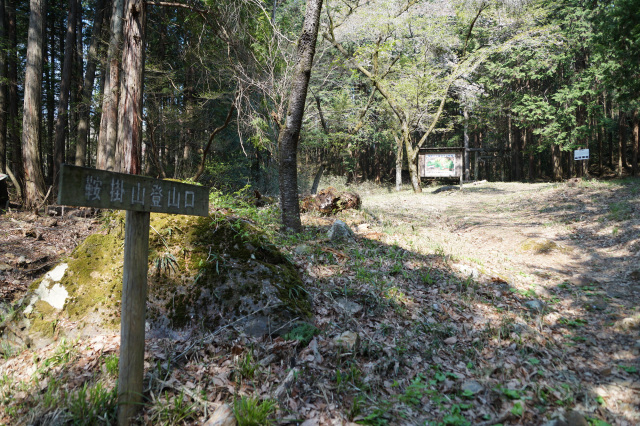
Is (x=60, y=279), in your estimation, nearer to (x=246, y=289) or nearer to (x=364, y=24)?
(x=246, y=289)

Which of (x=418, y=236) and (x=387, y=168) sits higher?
(x=387, y=168)

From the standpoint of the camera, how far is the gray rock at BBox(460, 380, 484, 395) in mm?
2830

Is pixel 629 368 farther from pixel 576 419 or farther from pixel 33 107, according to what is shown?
pixel 33 107

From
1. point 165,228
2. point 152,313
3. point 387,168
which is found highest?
point 387,168

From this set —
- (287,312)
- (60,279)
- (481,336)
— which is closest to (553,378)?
(481,336)

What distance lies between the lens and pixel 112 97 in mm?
8016

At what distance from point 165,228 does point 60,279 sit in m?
1.09

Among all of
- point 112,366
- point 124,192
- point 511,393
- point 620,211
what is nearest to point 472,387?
point 511,393

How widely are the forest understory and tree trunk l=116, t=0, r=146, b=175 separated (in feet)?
6.47

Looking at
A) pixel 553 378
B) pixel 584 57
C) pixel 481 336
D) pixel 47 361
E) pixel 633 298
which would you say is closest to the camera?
pixel 47 361

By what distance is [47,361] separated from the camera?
281cm

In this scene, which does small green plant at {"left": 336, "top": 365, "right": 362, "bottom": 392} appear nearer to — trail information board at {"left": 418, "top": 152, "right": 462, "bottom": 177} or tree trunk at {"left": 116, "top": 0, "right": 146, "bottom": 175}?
tree trunk at {"left": 116, "top": 0, "right": 146, "bottom": 175}

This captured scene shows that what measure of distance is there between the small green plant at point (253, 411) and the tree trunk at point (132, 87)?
474 centimetres

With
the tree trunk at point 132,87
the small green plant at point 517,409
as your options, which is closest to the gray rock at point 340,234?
the tree trunk at point 132,87
